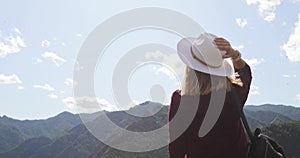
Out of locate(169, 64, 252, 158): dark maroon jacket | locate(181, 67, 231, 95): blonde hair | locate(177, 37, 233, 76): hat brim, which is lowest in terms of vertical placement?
locate(169, 64, 252, 158): dark maroon jacket

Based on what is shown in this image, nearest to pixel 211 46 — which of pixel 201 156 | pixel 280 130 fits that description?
pixel 201 156

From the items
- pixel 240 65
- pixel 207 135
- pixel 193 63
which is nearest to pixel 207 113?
pixel 207 135

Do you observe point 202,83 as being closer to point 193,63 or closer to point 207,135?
point 193,63

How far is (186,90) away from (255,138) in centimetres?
67

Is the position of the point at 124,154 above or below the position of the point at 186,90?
below

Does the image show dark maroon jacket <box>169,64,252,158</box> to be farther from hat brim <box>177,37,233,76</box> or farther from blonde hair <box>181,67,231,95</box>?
hat brim <box>177,37,233,76</box>

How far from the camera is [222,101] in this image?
3141 millimetres

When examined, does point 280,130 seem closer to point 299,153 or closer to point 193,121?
point 299,153

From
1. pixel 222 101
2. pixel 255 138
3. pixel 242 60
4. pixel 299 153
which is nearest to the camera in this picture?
pixel 255 138

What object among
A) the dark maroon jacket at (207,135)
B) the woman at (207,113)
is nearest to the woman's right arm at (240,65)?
the woman at (207,113)

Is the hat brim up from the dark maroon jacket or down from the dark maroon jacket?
up

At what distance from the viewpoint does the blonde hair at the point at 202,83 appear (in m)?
3.13

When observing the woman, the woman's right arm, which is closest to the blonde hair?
the woman

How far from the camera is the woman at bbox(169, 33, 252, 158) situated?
314cm
